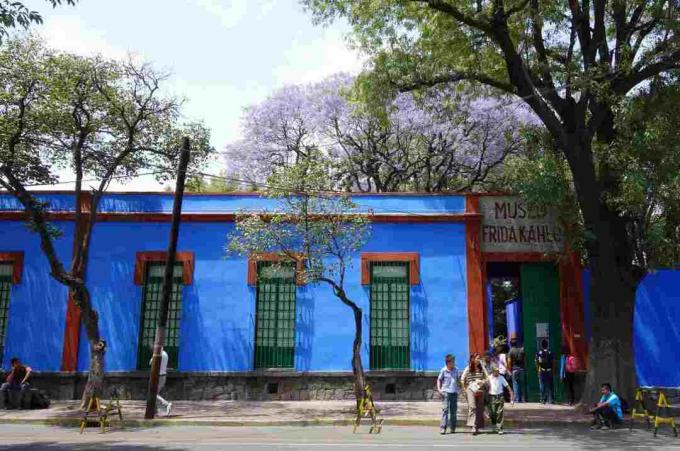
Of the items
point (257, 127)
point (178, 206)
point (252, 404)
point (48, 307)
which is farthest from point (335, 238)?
point (257, 127)

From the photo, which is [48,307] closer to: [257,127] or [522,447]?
[522,447]

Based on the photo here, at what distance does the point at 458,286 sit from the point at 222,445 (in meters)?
8.65

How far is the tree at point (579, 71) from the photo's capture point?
513 inches

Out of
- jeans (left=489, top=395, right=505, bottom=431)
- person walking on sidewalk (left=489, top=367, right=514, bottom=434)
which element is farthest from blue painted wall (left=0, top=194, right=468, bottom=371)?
jeans (left=489, top=395, right=505, bottom=431)

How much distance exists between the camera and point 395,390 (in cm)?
1559

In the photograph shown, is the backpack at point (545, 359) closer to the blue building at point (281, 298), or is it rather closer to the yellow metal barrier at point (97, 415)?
the blue building at point (281, 298)

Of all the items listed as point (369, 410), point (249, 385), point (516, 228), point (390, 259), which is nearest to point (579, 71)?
point (516, 228)

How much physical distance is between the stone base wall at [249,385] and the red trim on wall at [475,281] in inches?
57.8

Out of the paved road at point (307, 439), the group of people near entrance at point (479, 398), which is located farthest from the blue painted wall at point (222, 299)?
the paved road at point (307, 439)

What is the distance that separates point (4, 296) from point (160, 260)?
14.1 ft

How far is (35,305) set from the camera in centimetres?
1625

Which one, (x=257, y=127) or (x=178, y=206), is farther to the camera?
(x=257, y=127)

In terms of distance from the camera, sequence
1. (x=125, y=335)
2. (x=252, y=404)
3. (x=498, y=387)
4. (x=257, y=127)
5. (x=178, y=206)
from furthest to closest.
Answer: (x=257, y=127) < (x=125, y=335) < (x=252, y=404) < (x=178, y=206) < (x=498, y=387)

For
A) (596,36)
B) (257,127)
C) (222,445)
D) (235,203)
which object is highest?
(257,127)
